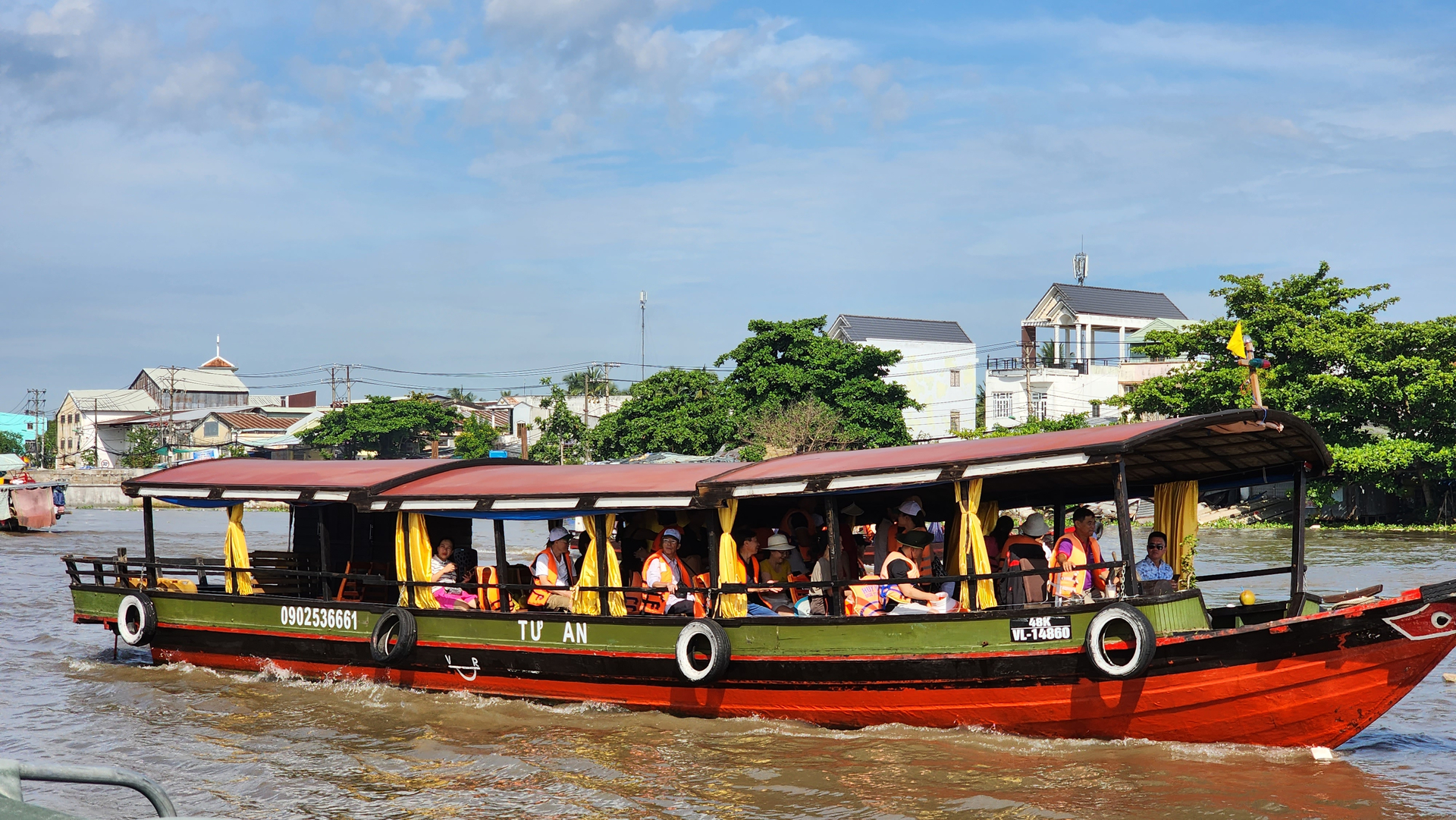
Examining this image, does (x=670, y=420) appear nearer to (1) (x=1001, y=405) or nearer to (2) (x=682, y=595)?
(1) (x=1001, y=405)

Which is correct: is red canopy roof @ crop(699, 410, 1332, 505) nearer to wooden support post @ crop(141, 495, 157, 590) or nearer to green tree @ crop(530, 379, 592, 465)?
wooden support post @ crop(141, 495, 157, 590)

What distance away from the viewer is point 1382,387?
29.0m

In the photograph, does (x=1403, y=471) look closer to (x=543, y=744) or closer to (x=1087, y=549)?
(x=1087, y=549)

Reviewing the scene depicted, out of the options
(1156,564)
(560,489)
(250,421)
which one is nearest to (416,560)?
(560,489)

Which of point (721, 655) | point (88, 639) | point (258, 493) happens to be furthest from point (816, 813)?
point (88, 639)

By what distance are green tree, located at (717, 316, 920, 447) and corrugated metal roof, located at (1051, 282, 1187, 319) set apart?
45.0ft

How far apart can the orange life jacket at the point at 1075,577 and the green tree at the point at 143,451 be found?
63876 millimetres

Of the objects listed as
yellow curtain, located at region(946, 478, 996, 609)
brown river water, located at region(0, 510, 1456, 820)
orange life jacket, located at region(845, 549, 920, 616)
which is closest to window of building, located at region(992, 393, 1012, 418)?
brown river water, located at region(0, 510, 1456, 820)

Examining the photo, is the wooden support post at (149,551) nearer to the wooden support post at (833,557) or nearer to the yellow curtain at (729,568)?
the yellow curtain at (729,568)

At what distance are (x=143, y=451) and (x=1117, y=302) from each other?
51454 mm

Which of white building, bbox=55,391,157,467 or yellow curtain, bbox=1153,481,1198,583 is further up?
white building, bbox=55,391,157,467

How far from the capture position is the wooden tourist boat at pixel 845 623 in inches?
320

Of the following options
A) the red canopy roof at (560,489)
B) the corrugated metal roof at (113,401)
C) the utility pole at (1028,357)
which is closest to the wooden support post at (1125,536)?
the red canopy roof at (560,489)

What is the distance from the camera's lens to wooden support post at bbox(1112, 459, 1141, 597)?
8188 mm
